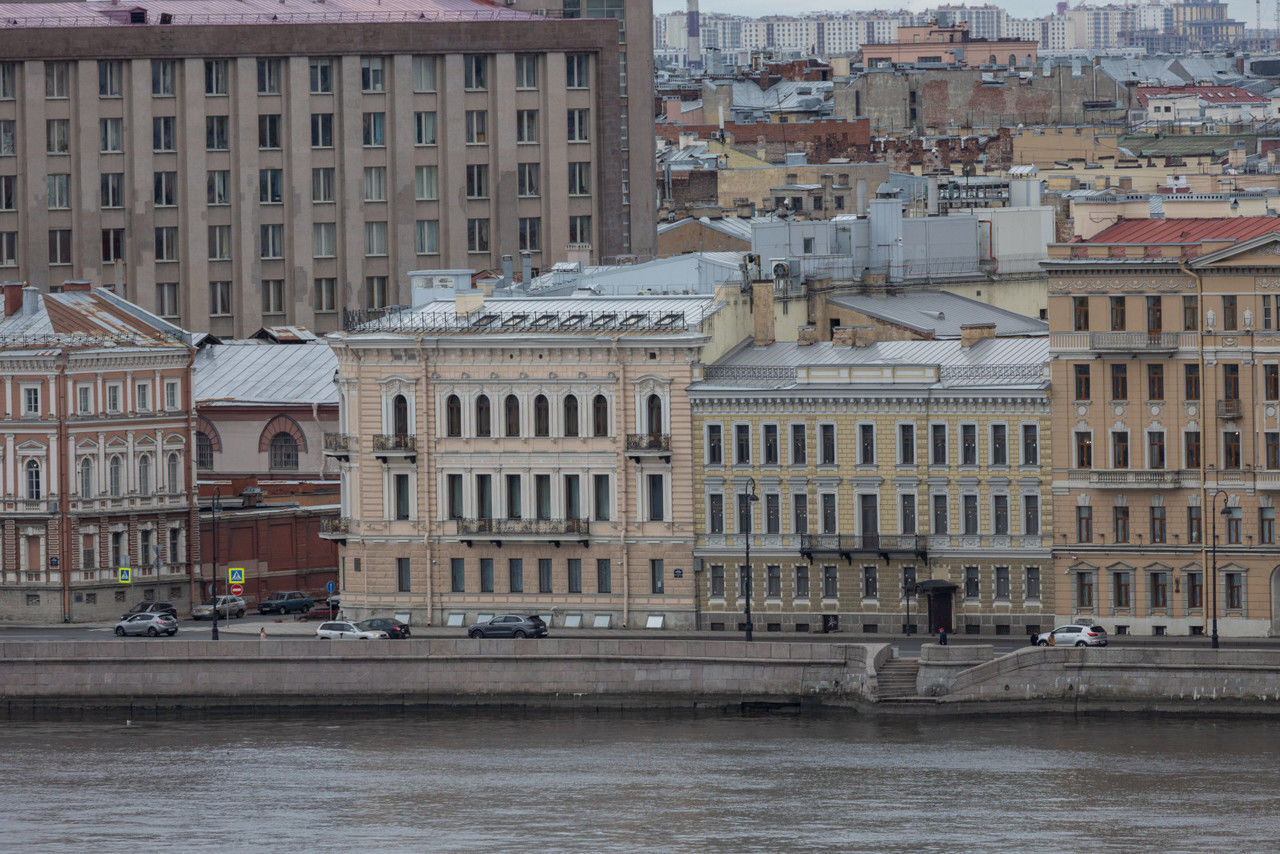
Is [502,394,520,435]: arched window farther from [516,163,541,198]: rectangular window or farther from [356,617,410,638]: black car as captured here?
[516,163,541,198]: rectangular window

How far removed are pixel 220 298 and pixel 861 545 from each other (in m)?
49.6

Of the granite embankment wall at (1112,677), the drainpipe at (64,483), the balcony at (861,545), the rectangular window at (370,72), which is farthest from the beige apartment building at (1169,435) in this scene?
the rectangular window at (370,72)

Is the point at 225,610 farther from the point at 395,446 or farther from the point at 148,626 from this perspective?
the point at 395,446

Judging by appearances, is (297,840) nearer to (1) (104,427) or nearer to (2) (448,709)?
(2) (448,709)

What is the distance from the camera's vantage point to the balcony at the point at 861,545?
85.0 meters

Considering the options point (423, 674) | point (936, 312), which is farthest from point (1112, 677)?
point (936, 312)

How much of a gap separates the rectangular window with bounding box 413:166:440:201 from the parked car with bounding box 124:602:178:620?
4033 centimetres

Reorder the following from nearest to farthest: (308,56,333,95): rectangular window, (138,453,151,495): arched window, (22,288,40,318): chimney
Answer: (138,453,151,495): arched window, (22,288,40,318): chimney, (308,56,333,95): rectangular window

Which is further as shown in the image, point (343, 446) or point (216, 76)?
point (216, 76)

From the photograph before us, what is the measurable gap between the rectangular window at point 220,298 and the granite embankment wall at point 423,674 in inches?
1775

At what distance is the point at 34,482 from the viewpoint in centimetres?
9456

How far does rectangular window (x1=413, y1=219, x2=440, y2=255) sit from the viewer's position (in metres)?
133

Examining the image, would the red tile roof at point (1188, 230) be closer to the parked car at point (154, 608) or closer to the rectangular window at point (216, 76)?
the parked car at point (154, 608)

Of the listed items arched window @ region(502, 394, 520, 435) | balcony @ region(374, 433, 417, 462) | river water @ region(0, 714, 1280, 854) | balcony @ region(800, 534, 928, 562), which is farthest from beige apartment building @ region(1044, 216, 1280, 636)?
balcony @ region(374, 433, 417, 462)
